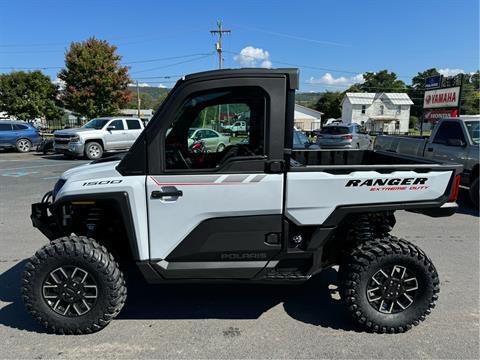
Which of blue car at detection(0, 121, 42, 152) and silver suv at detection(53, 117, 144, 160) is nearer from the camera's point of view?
silver suv at detection(53, 117, 144, 160)

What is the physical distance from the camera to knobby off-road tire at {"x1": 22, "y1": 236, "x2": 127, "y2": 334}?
2.88 meters

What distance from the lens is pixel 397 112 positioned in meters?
78.5

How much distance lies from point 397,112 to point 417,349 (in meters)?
84.2

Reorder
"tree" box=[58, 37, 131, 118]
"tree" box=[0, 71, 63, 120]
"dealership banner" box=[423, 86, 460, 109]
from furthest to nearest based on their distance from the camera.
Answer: "tree" box=[0, 71, 63, 120], "tree" box=[58, 37, 131, 118], "dealership banner" box=[423, 86, 460, 109]

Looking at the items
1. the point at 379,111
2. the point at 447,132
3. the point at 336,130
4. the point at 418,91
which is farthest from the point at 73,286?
the point at 418,91

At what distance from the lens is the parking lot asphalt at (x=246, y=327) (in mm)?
2771

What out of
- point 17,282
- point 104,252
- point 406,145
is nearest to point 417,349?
point 104,252

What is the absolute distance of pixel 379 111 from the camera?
258 ft

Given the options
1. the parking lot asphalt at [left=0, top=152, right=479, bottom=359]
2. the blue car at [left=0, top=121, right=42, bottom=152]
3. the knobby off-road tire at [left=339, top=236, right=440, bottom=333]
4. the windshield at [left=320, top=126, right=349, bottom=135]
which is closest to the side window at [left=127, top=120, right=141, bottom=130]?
the blue car at [left=0, top=121, right=42, bottom=152]

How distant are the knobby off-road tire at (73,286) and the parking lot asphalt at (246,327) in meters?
0.16

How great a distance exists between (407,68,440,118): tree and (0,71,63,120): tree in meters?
86.1

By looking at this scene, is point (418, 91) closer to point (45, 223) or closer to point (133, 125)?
point (133, 125)

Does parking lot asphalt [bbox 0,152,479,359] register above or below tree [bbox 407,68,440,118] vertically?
below

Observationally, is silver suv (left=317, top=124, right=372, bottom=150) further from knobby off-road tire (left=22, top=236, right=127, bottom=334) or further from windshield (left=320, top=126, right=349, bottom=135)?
knobby off-road tire (left=22, top=236, right=127, bottom=334)
